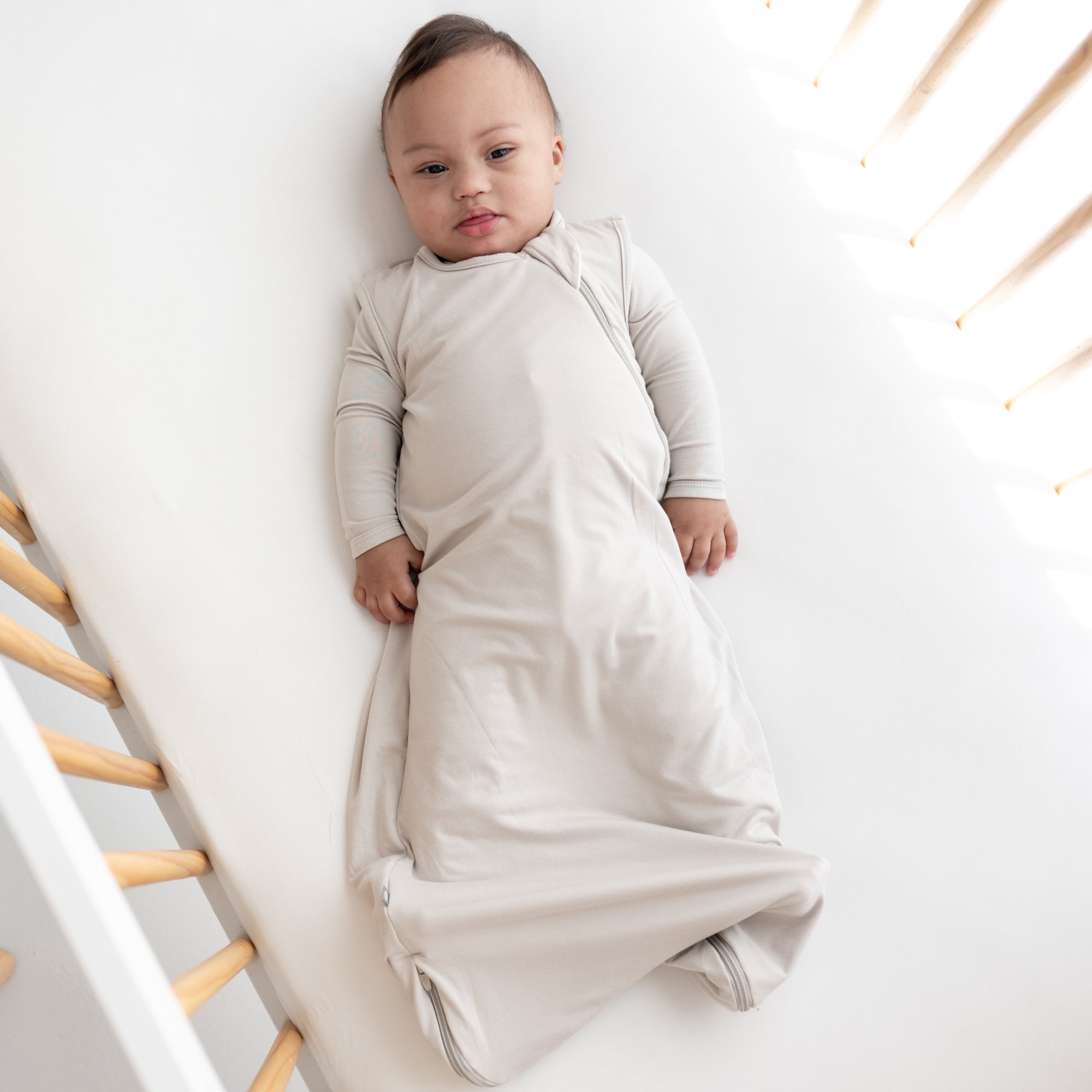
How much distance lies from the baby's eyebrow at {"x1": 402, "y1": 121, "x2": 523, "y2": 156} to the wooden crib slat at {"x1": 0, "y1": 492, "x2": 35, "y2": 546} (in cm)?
52

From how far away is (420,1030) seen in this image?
2.29 ft

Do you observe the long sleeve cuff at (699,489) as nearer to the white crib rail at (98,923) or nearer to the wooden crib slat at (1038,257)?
the wooden crib slat at (1038,257)

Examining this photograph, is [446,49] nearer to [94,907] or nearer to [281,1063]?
[94,907]

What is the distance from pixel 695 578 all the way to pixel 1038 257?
0.46 metres

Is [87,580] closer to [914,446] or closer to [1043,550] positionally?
[914,446]

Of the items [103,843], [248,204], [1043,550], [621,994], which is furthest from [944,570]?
[103,843]

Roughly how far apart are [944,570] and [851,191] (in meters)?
0.44

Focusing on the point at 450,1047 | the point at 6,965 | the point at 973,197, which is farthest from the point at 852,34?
the point at 6,965

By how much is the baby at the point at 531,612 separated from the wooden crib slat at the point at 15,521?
0.30 metres

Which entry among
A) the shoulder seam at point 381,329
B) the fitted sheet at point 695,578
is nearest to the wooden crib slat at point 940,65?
the fitted sheet at point 695,578

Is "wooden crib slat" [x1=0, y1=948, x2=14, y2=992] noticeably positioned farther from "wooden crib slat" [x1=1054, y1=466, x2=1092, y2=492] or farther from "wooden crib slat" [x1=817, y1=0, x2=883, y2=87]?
"wooden crib slat" [x1=817, y1=0, x2=883, y2=87]

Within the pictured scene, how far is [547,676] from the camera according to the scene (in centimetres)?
77

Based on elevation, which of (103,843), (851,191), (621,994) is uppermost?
(851,191)

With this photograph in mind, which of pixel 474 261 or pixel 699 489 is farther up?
pixel 474 261
